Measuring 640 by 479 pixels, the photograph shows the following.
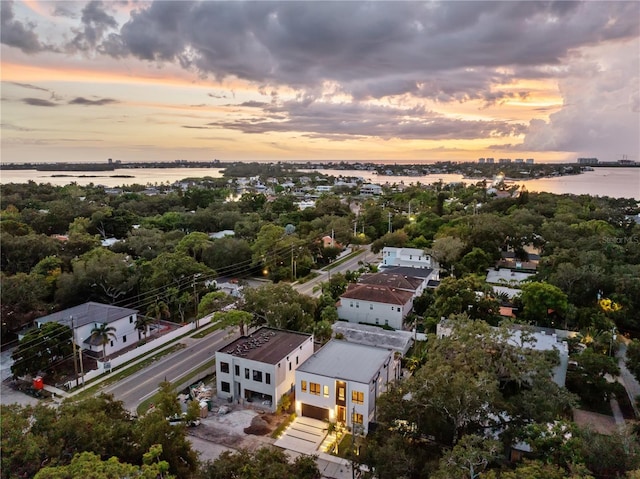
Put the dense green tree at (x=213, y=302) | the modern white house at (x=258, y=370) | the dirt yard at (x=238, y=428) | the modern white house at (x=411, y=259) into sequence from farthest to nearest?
the modern white house at (x=411, y=259), the dense green tree at (x=213, y=302), the modern white house at (x=258, y=370), the dirt yard at (x=238, y=428)

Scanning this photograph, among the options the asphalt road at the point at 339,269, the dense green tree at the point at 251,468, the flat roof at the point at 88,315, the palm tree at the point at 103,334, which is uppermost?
the dense green tree at the point at 251,468

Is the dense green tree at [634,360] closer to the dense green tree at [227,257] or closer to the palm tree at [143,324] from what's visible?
the palm tree at [143,324]

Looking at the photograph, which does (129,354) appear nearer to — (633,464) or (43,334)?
(43,334)

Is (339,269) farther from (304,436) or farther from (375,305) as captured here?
(304,436)

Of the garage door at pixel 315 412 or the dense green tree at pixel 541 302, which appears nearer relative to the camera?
the garage door at pixel 315 412

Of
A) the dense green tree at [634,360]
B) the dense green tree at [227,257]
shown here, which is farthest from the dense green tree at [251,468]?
the dense green tree at [227,257]

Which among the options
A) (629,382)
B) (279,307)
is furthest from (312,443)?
(629,382)
